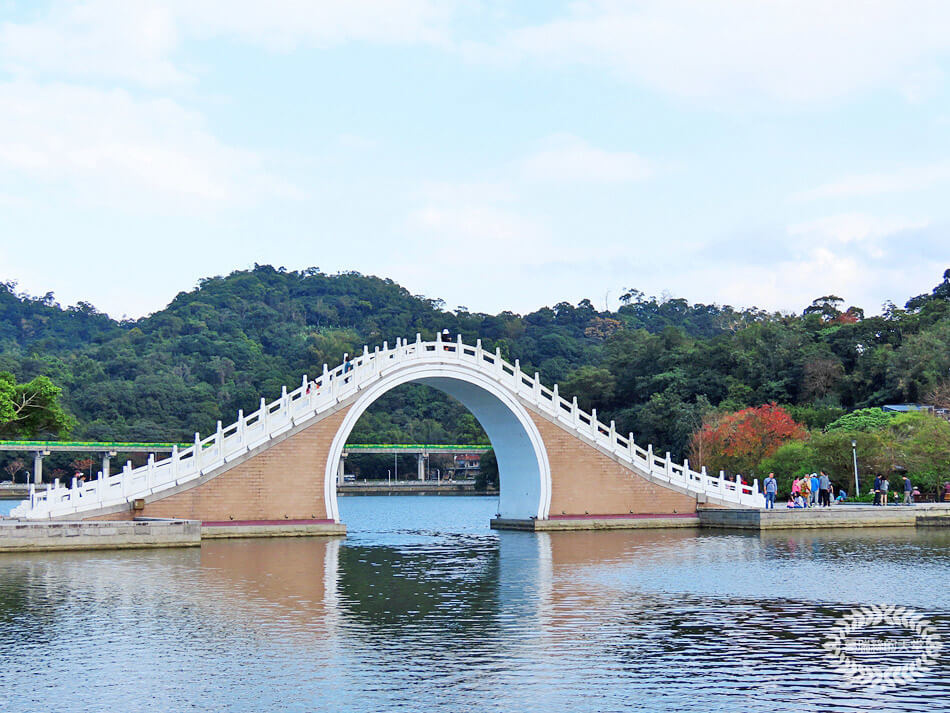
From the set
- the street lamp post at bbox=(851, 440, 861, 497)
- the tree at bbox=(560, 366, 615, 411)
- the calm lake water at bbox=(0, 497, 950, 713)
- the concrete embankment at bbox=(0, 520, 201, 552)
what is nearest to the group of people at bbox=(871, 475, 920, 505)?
the street lamp post at bbox=(851, 440, 861, 497)

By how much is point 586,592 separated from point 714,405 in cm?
4844

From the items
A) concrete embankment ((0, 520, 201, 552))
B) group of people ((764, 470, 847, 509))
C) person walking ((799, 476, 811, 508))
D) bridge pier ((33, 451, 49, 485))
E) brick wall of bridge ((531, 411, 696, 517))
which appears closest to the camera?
concrete embankment ((0, 520, 201, 552))

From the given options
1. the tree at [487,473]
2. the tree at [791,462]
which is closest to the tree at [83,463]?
the tree at [487,473]

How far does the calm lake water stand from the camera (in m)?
10.1

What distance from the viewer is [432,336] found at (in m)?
119

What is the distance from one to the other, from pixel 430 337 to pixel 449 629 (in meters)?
108

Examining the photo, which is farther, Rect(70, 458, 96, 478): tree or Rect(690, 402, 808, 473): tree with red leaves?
Rect(70, 458, 96, 478): tree

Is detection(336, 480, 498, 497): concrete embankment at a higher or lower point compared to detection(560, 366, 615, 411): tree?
lower

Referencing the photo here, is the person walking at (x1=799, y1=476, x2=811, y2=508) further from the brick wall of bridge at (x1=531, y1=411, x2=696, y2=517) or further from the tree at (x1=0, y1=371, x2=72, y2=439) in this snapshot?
the tree at (x1=0, y1=371, x2=72, y2=439)

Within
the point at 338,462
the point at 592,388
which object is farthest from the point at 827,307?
the point at 338,462

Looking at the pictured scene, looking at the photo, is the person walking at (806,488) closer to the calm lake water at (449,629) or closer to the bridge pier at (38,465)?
the calm lake water at (449,629)

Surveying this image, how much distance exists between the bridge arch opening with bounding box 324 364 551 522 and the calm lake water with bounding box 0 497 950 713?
6683 millimetres

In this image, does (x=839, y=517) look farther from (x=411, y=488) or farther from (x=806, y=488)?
(x=411, y=488)

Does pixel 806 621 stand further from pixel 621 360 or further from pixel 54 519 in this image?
pixel 621 360
